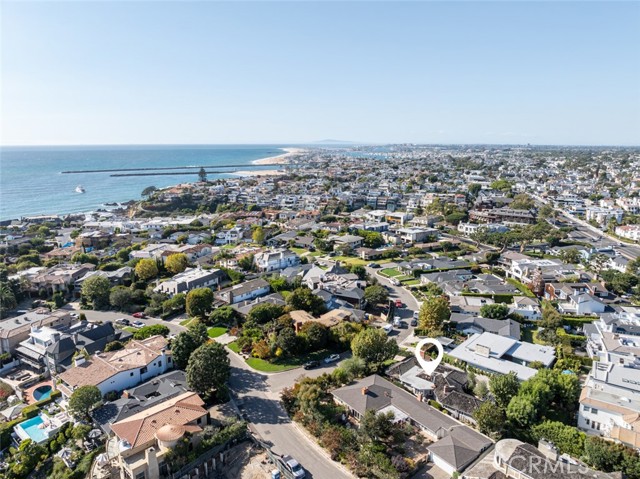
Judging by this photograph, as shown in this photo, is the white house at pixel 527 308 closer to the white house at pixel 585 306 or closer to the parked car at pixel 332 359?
the white house at pixel 585 306

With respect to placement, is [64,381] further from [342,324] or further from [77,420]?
[342,324]

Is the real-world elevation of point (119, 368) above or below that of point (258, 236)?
below

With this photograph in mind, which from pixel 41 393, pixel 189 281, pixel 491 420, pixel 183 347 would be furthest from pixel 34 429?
pixel 491 420

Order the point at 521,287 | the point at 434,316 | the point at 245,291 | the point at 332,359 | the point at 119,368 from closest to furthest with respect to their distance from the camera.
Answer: the point at 119,368 → the point at 332,359 → the point at 434,316 → the point at 245,291 → the point at 521,287

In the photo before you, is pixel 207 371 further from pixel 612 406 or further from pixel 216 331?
pixel 612 406

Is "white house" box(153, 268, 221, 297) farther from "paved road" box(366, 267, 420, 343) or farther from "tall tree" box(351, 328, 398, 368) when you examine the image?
"tall tree" box(351, 328, 398, 368)

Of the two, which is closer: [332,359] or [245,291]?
[332,359]

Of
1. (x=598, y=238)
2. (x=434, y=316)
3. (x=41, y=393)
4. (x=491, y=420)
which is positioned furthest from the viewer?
(x=598, y=238)

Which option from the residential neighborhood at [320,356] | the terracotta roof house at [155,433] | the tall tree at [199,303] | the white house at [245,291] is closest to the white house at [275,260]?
the residential neighborhood at [320,356]

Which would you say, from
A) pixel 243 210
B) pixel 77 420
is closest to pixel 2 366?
pixel 77 420
